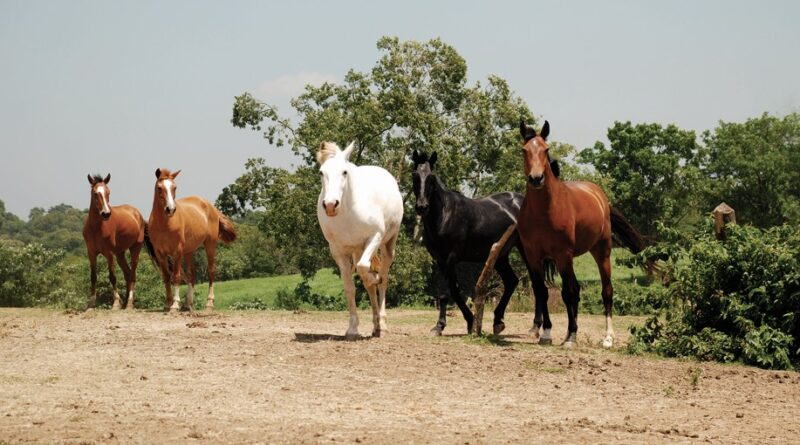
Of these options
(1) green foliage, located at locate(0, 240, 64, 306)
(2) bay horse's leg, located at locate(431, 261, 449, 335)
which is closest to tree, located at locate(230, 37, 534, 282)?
(1) green foliage, located at locate(0, 240, 64, 306)

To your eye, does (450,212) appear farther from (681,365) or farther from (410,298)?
(410,298)

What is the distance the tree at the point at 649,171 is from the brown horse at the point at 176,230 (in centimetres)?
4021

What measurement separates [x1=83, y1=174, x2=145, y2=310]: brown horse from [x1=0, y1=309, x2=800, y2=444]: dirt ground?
5.18 m

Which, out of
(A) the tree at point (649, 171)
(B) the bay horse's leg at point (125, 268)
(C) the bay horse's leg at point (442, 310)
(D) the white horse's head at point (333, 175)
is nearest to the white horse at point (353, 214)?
(D) the white horse's head at point (333, 175)

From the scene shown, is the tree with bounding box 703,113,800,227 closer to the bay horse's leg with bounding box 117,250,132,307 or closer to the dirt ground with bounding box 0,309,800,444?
the bay horse's leg with bounding box 117,250,132,307

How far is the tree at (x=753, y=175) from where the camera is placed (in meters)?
57.8

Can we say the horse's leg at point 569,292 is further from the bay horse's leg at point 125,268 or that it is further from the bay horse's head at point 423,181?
the bay horse's leg at point 125,268

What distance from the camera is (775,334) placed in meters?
11.4

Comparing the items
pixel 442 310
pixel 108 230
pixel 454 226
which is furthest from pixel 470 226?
pixel 108 230

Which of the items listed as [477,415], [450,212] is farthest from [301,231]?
[477,415]

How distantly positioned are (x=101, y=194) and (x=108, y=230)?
1.05 metres

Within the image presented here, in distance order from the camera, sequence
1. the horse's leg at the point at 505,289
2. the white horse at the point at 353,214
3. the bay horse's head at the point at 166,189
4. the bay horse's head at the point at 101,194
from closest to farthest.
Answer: the white horse at the point at 353,214 < the horse's leg at the point at 505,289 < the bay horse's head at the point at 166,189 < the bay horse's head at the point at 101,194

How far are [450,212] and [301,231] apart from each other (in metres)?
24.8

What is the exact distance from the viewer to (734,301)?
39.0ft
